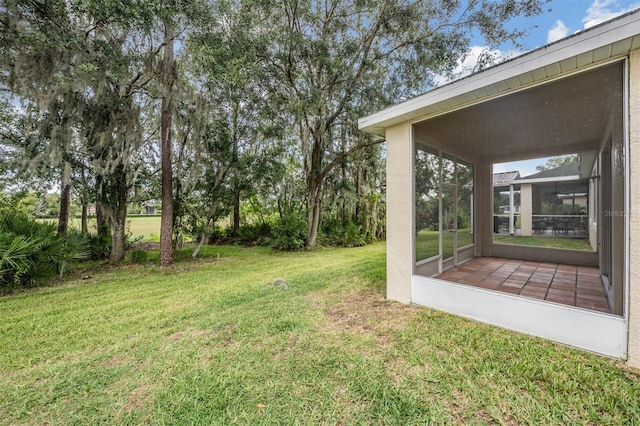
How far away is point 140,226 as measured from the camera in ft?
36.2

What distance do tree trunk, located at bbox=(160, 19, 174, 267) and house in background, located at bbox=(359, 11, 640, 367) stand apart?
488 centimetres

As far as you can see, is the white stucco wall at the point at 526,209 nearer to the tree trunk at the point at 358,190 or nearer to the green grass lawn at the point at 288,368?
the green grass lawn at the point at 288,368

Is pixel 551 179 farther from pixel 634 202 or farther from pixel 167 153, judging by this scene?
pixel 167 153

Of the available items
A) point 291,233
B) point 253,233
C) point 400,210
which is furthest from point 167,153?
point 400,210

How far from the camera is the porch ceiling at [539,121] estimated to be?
2543 millimetres

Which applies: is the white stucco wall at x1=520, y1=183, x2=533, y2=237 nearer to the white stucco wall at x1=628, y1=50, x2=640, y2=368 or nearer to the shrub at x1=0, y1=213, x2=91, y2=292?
the white stucco wall at x1=628, y1=50, x2=640, y2=368

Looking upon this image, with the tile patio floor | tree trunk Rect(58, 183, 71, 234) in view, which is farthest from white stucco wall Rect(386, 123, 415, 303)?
tree trunk Rect(58, 183, 71, 234)

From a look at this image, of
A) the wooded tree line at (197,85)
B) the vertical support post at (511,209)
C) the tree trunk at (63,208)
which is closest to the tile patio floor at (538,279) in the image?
the vertical support post at (511,209)

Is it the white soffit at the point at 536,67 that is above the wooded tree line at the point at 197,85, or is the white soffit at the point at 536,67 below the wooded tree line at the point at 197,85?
below

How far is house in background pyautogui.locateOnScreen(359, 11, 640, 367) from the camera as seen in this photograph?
2174mm

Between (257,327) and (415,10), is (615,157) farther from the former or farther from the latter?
(415,10)

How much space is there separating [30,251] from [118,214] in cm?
239

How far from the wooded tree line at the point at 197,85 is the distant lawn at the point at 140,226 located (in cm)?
36

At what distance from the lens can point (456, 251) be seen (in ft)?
17.4
